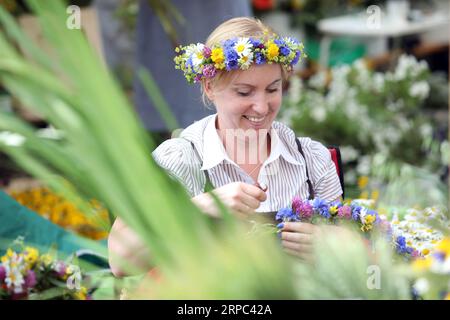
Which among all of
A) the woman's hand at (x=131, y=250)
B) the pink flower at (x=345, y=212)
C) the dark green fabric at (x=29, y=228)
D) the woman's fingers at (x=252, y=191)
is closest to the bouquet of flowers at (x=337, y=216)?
the pink flower at (x=345, y=212)

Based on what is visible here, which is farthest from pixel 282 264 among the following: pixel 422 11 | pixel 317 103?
pixel 422 11

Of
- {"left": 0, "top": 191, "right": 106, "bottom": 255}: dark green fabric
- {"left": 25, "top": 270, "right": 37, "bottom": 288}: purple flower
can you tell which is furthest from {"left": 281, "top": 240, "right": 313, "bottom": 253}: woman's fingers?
{"left": 0, "top": 191, "right": 106, "bottom": 255}: dark green fabric

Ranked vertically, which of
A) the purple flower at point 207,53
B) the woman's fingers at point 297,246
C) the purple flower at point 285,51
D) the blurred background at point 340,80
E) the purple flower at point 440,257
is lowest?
the purple flower at point 440,257

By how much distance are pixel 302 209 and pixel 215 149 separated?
0.25 metres

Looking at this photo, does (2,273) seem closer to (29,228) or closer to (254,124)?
(254,124)

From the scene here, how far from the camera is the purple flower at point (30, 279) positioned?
5.86 feet

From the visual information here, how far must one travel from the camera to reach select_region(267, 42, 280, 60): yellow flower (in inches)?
67.4

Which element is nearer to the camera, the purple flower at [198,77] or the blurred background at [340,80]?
the purple flower at [198,77]

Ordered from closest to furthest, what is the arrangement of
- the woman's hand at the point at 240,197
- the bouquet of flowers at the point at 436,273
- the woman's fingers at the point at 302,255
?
the bouquet of flowers at the point at 436,273 < the woman's fingers at the point at 302,255 < the woman's hand at the point at 240,197

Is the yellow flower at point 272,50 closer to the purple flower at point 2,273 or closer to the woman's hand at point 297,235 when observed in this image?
the woman's hand at point 297,235

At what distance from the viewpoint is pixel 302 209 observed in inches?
64.0

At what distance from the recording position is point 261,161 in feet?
5.87

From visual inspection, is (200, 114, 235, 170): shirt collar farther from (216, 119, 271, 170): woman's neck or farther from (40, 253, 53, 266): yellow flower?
(40, 253, 53, 266): yellow flower

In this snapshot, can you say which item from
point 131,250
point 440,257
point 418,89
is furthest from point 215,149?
point 418,89
